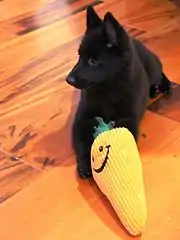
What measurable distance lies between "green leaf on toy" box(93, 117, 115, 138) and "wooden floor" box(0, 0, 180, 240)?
11cm

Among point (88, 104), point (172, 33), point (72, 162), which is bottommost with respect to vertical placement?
point (172, 33)

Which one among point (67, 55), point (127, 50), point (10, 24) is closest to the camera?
point (127, 50)

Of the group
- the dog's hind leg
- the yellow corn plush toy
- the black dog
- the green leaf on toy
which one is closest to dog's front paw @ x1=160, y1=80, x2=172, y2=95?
the dog's hind leg

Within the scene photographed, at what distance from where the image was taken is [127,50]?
3.97 feet

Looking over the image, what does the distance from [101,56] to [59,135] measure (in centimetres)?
29

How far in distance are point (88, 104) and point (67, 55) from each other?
1.95 feet

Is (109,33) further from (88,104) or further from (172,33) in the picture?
(172,33)

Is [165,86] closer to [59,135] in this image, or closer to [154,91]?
[154,91]

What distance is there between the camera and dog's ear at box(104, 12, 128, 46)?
1165 millimetres

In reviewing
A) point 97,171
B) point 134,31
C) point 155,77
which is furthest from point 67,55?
point 97,171

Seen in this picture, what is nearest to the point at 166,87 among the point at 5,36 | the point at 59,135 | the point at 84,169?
the point at 59,135

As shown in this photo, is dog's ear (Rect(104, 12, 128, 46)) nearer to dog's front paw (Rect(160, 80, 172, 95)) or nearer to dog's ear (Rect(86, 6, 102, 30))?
dog's ear (Rect(86, 6, 102, 30))

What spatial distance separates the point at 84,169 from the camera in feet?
3.92

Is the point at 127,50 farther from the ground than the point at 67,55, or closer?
farther from the ground
